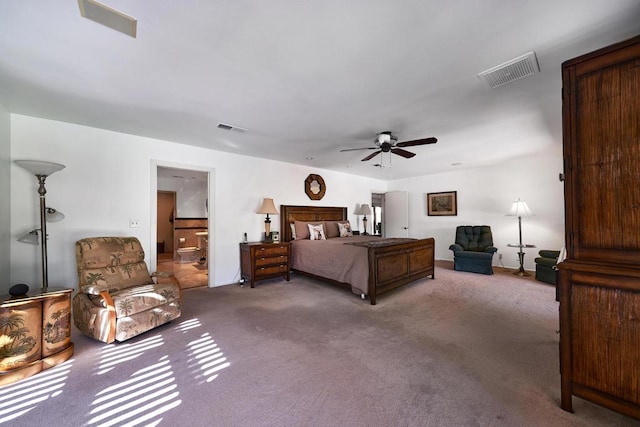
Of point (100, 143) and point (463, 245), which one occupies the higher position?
point (100, 143)

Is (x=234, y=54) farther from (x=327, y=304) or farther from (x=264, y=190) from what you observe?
(x=264, y=190)

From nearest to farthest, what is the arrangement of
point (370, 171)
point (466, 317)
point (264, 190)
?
1. point (466, 317)
2. point (264, 190)
3. point (370, 171)

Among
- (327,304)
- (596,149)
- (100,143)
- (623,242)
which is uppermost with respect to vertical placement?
(100,143)

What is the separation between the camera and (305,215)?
5680mm

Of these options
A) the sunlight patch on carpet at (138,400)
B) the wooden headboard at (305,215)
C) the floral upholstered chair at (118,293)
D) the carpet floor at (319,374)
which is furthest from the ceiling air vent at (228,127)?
the sunlight patch on carpet at (138,400)

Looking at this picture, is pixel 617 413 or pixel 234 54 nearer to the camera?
pixel 617 413

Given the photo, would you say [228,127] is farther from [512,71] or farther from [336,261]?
[512,71]

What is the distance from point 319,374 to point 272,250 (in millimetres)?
2878

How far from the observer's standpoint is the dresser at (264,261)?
14.2 ft

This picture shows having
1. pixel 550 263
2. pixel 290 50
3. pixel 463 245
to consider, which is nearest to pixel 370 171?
pixel 463 245

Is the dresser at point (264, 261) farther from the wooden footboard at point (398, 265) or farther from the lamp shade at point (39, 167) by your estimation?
the lamp shade at point (39, 167)

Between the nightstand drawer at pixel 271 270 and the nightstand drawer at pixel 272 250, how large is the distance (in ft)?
0.78

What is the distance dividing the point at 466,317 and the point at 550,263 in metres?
2.74

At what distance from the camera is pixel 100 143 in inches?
134
